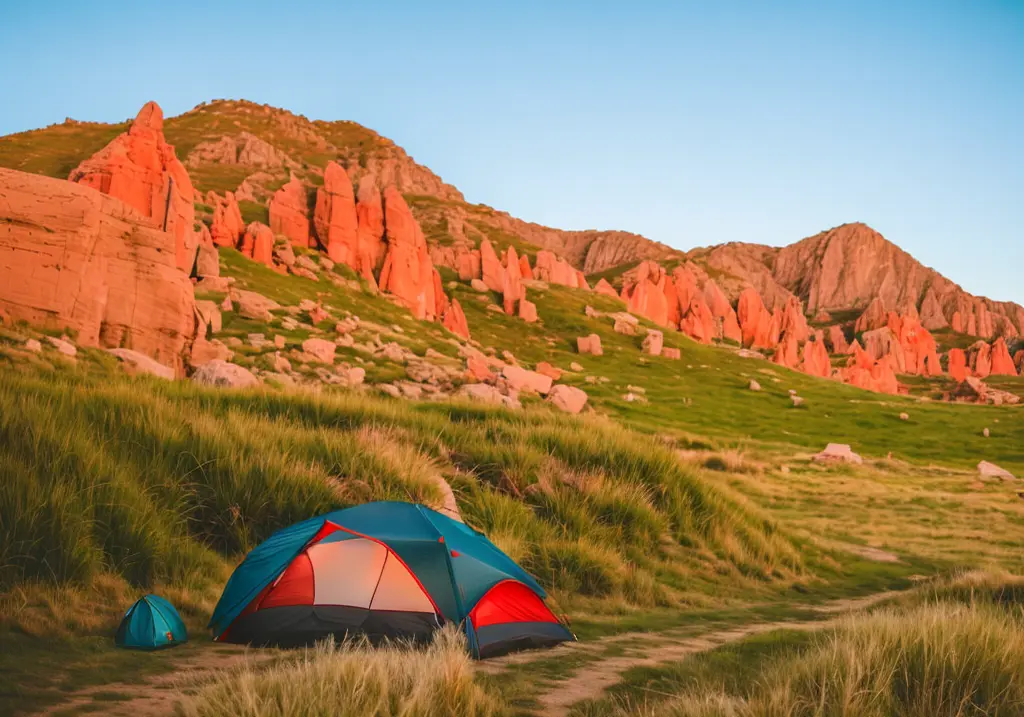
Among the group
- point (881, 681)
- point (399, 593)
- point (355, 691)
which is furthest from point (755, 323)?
point (355, 691)

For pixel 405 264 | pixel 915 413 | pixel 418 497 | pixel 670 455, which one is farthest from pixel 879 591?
pixel 405 264

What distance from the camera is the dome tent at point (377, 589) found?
738 centimetres

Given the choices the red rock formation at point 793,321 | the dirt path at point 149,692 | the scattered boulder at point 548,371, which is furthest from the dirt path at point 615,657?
the red rock formation at point 793,321

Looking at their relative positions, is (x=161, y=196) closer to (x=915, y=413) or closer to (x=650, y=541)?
(x=650, y=541)

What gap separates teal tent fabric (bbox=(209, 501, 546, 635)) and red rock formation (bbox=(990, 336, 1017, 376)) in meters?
200

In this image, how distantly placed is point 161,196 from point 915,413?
64694 mm

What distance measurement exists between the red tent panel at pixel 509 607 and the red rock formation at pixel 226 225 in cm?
5383

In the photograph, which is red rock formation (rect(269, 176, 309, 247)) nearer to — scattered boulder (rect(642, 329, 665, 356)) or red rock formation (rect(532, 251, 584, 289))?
scattered boulder (rect(642, 329, 665, 356))

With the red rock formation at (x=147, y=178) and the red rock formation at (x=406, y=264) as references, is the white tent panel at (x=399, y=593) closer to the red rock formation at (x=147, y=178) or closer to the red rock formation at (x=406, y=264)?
the red rock formation at (x=147, y=178)

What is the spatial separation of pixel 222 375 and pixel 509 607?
19.0 m

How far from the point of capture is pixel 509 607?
812 cm

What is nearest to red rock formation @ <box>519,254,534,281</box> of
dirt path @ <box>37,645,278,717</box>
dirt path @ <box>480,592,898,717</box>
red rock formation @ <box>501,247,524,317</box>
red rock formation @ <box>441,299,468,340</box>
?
red rock formation @ <box>501,247,524,317</box>

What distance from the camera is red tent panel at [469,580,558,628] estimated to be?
778 centimetres

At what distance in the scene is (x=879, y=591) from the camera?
47.6 feet
